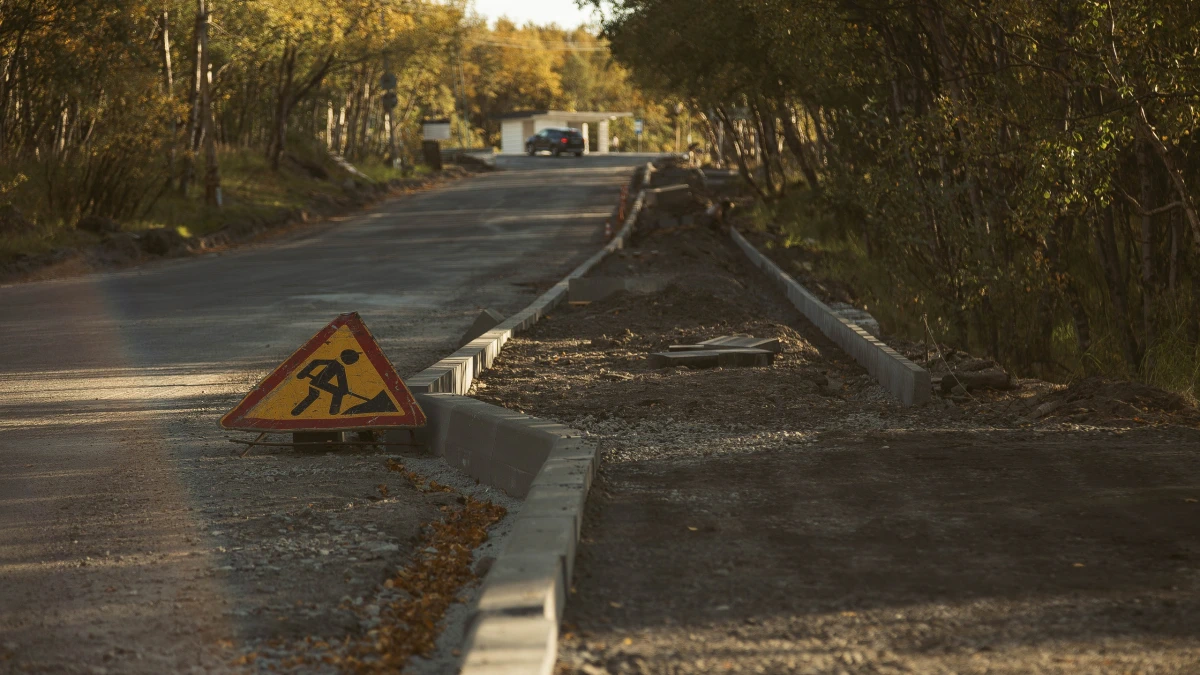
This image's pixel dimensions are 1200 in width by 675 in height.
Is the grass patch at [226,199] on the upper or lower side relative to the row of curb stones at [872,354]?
upper

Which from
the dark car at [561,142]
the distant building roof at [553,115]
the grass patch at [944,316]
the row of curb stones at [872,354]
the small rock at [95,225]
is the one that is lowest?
the grass patch at [944,316]

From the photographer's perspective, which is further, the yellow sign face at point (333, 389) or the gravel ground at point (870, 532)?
the yellow sign face at point (333, 389)

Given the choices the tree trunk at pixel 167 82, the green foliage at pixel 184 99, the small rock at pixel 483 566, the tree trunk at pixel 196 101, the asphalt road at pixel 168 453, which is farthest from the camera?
the tree trunk at pixel 167 82

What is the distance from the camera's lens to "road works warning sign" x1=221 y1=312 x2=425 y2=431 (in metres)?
7.88

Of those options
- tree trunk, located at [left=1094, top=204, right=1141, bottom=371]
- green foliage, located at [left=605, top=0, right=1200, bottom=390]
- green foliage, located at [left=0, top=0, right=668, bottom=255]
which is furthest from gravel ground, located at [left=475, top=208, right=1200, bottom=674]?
green foliage, located at [left=0, top=0, right=668, bottom=255]

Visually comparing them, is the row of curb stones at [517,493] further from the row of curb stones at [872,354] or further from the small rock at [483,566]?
the row of curb stones at [872,354]

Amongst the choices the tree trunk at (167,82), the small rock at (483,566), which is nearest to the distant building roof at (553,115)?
the tree trunk at (167,82)

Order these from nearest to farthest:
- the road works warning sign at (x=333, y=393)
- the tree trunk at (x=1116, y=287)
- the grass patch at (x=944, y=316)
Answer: the road works warning sign at (x=333, y=393), the grass patch at (x=944, y=316), the tree trunk at (x=1116, y=287)

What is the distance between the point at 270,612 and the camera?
4746 mm

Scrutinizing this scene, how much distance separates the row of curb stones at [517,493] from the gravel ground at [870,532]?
0.14 m

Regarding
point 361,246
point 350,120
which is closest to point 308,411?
point 361,246

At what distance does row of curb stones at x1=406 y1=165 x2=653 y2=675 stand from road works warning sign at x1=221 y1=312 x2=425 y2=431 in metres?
0.32

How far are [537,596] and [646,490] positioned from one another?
2.23 meters

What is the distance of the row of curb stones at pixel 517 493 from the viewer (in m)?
3.97
